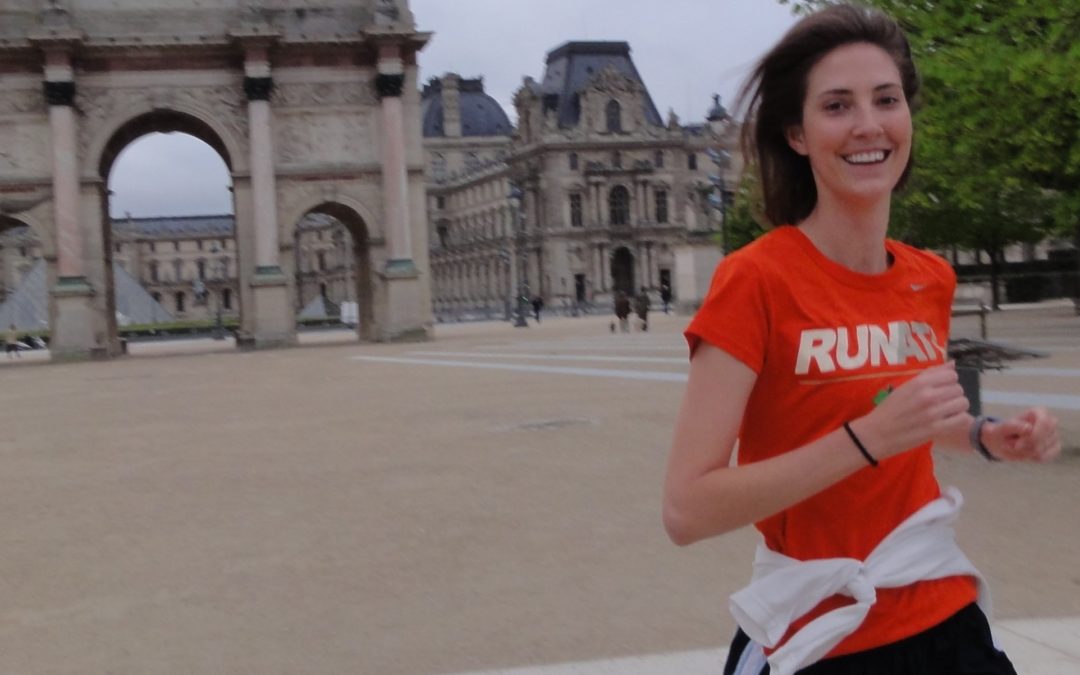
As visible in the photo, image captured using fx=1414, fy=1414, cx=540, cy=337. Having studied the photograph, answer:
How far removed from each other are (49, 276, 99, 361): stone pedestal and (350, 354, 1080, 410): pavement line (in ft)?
35.4

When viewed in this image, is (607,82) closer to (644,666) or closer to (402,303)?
(402,303)

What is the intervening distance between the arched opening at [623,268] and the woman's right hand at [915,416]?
350ft

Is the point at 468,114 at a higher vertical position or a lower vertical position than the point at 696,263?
higher

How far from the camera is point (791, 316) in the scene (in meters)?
2.22

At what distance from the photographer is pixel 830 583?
2209 mm

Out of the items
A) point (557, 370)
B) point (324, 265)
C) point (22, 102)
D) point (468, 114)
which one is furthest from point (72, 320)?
point (324, 265)

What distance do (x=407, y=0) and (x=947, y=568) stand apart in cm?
4084

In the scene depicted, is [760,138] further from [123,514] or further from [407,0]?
[407,0]

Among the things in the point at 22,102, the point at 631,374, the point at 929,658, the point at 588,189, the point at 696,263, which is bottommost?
the point at 631,374

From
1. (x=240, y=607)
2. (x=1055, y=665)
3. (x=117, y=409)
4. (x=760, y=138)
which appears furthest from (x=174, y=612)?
(x=117, y=409)

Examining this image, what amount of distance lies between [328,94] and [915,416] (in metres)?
40.1

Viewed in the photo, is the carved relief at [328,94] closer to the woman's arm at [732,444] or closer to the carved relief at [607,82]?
the woman's arm at [732,444]

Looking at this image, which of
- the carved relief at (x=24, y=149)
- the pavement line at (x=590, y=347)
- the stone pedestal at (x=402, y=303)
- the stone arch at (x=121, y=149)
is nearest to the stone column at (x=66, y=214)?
the carved relief at (x=24, y=149)

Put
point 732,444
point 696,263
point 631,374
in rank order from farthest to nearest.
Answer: point 696,263
point 631,374
point 732,444
